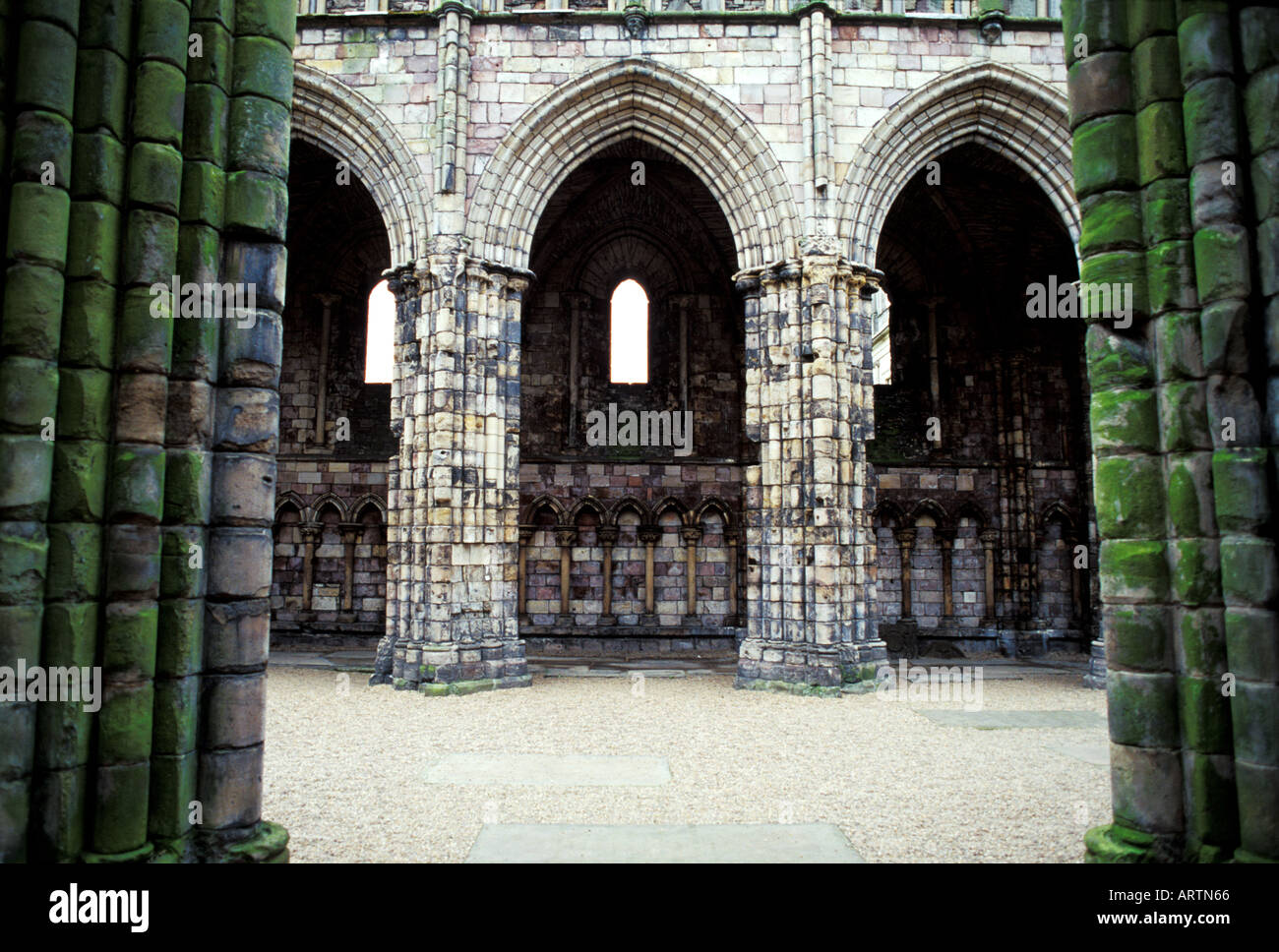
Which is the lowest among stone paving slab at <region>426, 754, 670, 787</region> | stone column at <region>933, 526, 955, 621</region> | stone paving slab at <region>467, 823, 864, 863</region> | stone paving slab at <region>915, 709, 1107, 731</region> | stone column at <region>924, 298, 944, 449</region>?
stone paving slab at <region>915, 709, 1107, 731</region>

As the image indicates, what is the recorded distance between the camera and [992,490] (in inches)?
568

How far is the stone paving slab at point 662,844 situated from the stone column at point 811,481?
5159 millimetres

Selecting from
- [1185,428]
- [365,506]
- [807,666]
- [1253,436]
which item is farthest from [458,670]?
[1253,436]

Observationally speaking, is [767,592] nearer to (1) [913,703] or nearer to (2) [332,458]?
(1) [913,703]

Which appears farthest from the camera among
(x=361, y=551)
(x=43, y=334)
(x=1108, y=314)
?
(x=361, y=551)

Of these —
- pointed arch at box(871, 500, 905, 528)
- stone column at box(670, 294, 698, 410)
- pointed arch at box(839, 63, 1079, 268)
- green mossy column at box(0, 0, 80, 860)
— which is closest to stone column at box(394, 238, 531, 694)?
pointed arch at box(839, 63, 1079, 268)

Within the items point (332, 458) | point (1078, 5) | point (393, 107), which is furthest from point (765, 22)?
point (332, 458)

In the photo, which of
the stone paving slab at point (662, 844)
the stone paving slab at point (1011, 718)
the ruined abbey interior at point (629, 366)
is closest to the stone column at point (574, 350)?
the ruined abbey interior at point (629, 366)

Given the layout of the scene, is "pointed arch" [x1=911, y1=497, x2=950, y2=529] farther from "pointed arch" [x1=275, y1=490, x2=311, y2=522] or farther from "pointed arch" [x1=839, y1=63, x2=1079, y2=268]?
"pointed arch" [x1=275, y1=490, x2=311, y2=522]

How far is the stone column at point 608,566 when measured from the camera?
14.2 m

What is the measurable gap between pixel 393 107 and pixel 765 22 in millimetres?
4898

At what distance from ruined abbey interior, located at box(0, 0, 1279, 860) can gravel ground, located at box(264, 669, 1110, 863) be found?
1103mm

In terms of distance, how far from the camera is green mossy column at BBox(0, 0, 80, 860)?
8.68 feet

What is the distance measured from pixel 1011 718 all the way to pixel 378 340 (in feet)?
39.7
